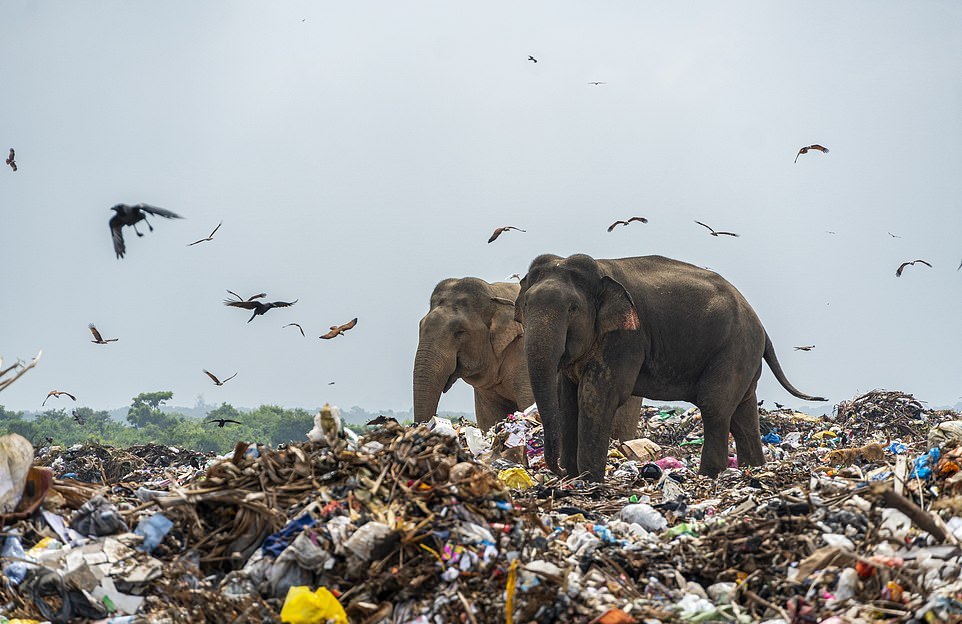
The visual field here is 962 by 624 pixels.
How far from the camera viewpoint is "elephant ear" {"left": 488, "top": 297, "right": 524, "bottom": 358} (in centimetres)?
1268

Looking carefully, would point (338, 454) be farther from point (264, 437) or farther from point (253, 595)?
point (264, 437)

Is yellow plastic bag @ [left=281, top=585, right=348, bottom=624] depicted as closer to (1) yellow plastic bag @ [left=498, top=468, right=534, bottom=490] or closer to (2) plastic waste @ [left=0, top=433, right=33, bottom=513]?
(2) plastic waste @ [left=0, top=433, right=33, bottom=513]

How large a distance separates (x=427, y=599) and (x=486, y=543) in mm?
371

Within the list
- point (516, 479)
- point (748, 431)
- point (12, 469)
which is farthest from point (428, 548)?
point (748, 431)

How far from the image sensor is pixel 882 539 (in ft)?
14.5

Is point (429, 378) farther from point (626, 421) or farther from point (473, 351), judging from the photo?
point (626, 421)

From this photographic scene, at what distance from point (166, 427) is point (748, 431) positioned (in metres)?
26.3

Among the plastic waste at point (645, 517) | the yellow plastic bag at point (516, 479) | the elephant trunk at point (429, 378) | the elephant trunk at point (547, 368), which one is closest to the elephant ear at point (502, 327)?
the elephant trunk at point (429, 378)

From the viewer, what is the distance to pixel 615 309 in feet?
29.4

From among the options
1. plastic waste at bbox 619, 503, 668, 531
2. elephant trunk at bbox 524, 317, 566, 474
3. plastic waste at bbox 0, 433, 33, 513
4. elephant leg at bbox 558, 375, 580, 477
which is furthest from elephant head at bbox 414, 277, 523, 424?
plastic waste at bbox 0, 433, 33, 513

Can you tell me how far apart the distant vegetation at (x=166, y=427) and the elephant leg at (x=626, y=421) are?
17722 mm

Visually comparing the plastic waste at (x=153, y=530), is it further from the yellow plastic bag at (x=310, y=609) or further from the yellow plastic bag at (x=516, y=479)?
the yellow plastic bag at (x=516, y=479)

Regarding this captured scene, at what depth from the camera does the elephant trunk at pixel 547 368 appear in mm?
8602

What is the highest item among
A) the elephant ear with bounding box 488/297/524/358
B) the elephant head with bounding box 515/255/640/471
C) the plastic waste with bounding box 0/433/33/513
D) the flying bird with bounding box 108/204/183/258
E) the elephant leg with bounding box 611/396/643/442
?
the flying bird with bounding box 108/204/183/258
